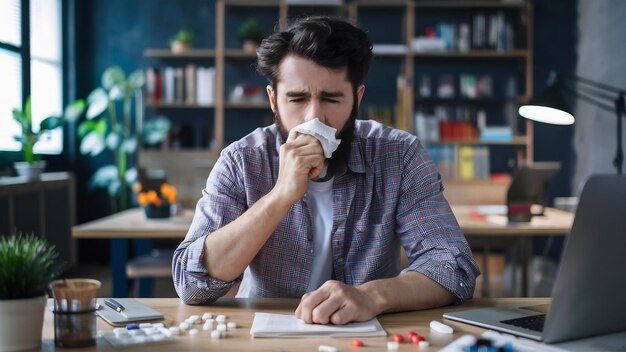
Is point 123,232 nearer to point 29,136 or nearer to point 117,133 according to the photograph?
point 29,136

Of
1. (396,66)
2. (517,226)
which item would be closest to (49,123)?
(396,66)

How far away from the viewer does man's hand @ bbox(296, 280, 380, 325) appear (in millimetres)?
1064

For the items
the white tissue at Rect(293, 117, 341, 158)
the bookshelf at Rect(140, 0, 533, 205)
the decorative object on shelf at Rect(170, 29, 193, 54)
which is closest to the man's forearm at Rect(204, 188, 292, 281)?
the white tissue at Rect(293, 117, 341, 158)

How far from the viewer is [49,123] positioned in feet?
13.9

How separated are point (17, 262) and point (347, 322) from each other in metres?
0.52

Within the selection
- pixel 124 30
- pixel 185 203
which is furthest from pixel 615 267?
pixel 124 30

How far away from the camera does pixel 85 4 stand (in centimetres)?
564

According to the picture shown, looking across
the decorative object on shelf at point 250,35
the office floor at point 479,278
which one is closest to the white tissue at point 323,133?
the office floor at point 479,278

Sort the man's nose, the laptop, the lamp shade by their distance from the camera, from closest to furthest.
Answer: the laptop → the man's nose → the lamp shade

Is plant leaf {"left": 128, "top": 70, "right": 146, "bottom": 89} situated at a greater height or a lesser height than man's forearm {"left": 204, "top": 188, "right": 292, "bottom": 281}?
greater

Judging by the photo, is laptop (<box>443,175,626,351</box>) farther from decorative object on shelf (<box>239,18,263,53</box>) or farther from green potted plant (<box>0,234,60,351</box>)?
decorative object on shelf (<box>239,18,263,53</box>)

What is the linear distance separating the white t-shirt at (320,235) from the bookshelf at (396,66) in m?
3.56

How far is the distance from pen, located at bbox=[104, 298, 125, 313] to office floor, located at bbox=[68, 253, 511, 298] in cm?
301

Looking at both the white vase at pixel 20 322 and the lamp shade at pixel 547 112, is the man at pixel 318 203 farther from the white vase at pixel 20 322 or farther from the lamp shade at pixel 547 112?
the lamp shade at pixel 547 112
